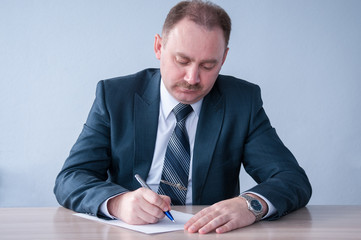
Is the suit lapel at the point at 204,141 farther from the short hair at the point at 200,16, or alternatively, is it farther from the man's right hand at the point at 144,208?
the man's right hand at the point at 144,208

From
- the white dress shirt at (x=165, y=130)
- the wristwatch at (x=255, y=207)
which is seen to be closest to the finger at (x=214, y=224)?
the wristwatch at (x=255, y=207)

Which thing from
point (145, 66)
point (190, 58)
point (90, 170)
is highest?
point (190, 58)

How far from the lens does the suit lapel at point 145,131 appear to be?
181cm

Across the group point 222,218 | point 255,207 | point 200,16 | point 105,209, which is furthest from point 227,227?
point 200,16

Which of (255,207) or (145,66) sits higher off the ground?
(145,66)

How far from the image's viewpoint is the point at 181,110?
6.13 feet

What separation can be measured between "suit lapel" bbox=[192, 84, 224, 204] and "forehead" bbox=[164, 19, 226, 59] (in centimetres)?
31

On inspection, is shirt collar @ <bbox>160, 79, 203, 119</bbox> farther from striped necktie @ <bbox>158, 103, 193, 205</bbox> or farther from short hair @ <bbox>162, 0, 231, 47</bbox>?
short hair @ <bbox>162, 0, 231, 47</bbox>

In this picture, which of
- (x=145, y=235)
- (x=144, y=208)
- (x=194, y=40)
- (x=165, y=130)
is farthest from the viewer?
(x=165, y=130)

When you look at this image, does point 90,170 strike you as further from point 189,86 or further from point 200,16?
point 200,16

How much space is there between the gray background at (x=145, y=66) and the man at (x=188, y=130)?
140 cm

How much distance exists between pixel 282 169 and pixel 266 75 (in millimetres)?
1803

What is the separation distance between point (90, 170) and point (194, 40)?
705mm

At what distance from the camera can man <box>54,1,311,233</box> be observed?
1639 millimetres
